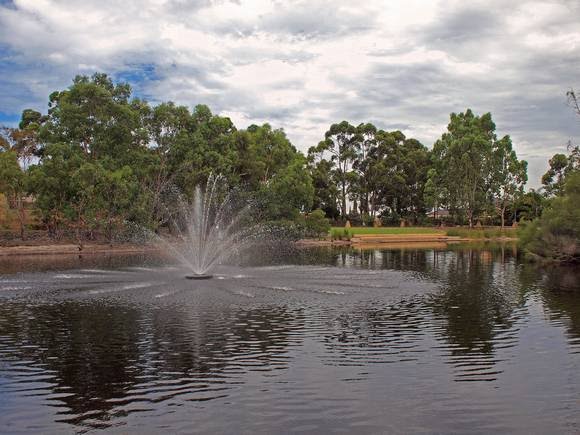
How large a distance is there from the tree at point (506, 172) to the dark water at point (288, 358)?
229 ft

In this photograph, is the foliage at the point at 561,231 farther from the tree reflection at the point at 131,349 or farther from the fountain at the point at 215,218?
the tree reflection at the point at 131,349

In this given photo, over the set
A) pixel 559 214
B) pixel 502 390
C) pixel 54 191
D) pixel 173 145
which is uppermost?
pixel 173 145

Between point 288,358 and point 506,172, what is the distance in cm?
8726

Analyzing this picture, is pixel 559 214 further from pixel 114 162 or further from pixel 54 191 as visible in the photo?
pixel 54 191

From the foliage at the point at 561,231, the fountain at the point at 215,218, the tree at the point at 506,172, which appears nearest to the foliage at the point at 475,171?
the tree at the point at 506,172

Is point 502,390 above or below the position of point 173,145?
below

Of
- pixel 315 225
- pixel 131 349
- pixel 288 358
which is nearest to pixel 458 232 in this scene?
pixel 315 225

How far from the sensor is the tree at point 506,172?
92.4m

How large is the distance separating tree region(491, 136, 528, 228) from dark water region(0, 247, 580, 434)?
69812mm

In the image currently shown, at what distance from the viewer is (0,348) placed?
49.2 ft

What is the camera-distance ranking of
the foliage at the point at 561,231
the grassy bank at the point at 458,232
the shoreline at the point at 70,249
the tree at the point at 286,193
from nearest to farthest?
1. the foliage at the point at 561,231
2. the shoreline at the point at 70,249
3. the tree at the point at 286,193
4. the grassy bank at the point at 458,232

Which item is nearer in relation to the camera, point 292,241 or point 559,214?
point 559,214

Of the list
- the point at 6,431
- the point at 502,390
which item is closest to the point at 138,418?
the point at 6,431

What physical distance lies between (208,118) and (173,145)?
5412mm
